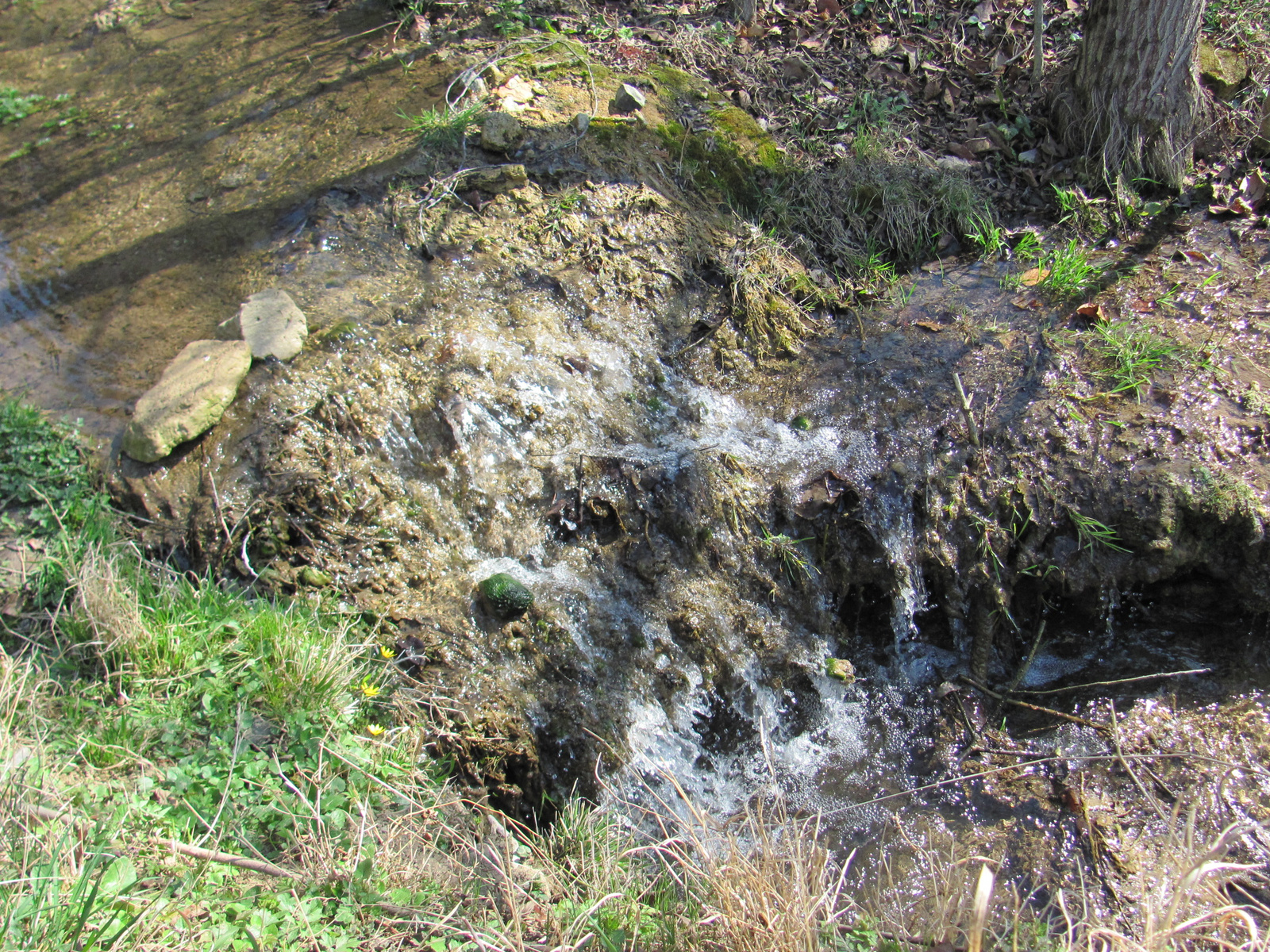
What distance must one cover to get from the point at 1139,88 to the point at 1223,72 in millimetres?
669

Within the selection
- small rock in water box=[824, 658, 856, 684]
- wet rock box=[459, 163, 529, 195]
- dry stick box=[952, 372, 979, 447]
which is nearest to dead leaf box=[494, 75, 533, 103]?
wet rock box=[459, 163, 529, 195]

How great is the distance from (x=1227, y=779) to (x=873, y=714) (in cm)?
129

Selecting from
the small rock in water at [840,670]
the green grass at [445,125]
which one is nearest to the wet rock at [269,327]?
the green grass at [445,125]

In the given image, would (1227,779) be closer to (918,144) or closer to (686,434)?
(686,434)

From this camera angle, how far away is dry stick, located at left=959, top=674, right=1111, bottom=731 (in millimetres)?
3129

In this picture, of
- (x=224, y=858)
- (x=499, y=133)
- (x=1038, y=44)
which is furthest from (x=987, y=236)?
(x=224, y=858)

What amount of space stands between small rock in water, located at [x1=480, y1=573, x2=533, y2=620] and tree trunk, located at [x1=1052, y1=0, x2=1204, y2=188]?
4.40 metres

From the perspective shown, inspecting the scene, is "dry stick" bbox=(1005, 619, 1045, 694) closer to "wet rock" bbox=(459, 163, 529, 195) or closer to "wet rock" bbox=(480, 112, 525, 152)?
"wet rock" bbox=(459, 163, 529, 195)

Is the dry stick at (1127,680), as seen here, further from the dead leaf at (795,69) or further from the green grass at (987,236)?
the dead leaf at (795,69)

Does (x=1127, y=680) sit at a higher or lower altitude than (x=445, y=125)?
lower

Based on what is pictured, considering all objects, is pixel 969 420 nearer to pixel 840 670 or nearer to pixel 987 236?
pixel 840 670

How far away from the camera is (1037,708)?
323 cm

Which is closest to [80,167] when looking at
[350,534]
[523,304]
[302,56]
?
[302,56]

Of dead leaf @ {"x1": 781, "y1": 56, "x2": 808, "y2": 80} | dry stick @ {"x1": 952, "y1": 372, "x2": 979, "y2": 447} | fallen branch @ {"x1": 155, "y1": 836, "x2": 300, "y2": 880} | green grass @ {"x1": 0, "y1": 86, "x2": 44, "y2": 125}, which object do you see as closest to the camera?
fallen branch @ {"x1": 155, "y1": 836, "x2": 300, "y2": 880}
